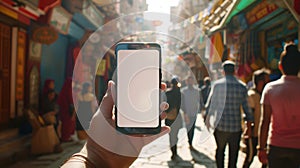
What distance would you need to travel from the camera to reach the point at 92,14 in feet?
39.4

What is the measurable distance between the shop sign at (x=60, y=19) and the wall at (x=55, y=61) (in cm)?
81

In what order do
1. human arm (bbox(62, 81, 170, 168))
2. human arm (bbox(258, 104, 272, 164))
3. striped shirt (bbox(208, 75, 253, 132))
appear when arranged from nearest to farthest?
human arm (bbox(62, 81, 170, 168)) < human arm (bbox(258, 104, 272, 164)) < striped shirt (bbox(208, 75, 253, 132))

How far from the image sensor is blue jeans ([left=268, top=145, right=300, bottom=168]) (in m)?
2.65

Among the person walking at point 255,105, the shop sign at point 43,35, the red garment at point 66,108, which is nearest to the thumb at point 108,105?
the person walking at point 255,105

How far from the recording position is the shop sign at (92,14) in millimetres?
10411

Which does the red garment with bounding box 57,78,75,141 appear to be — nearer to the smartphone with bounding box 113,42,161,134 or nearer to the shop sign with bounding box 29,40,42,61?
the shop sign with bounding box 29,40,42,61

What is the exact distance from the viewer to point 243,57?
9320 millimetres

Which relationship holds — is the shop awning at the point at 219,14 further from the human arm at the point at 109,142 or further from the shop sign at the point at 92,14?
the human arm at the point at 109,142

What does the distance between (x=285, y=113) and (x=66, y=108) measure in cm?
576

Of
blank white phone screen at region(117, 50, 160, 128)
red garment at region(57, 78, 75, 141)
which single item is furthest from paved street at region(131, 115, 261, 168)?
blank white phone screen at region(117, 50, 160, 128)

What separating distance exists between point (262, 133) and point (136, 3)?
24769 millimetres

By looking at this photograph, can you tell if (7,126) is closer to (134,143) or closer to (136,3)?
(134,143)

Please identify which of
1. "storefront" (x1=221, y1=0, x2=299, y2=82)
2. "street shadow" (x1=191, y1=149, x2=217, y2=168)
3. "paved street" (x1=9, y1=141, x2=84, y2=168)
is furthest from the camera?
"storefront" (x1=221, y1=0, x2=299, y2=82)

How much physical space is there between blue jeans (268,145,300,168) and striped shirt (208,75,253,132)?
1193 mm
